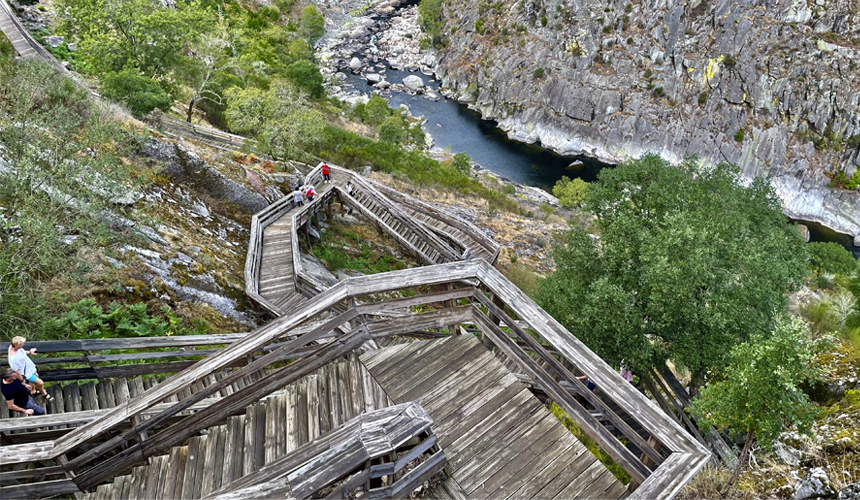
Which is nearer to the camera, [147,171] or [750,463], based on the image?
[750,463]

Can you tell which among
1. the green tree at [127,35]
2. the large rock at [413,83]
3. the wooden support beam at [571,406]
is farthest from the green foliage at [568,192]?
the wooden support beam at [571,406]

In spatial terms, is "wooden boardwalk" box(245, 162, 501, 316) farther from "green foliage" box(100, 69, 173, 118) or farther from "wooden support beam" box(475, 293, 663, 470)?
"wooden support beam" box(475, 293, 663, 470)

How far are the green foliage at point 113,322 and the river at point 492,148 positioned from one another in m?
51.8

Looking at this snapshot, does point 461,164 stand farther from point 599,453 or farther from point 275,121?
point 599,453

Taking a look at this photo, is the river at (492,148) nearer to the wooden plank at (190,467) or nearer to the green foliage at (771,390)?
the green foliage at (771,390)

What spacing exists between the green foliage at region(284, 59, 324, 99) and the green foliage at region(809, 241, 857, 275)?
49.3 meters

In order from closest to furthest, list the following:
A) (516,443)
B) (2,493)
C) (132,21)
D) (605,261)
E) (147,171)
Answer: (2,493) < (516,443) < (605,261) < (147,171) < (132,21)

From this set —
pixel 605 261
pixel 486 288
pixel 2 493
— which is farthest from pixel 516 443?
pixel 605 261

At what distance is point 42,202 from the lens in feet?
36.2

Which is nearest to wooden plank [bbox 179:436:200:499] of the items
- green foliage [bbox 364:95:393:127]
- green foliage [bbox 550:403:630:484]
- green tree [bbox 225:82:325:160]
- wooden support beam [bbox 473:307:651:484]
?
wooden support beam [bbox 473:307:651:484]

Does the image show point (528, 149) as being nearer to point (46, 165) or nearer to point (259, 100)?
point (259, 100)

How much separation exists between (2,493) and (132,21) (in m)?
27.4

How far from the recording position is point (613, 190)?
18.3 m

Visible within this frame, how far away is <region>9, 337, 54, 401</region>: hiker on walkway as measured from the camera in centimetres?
764
